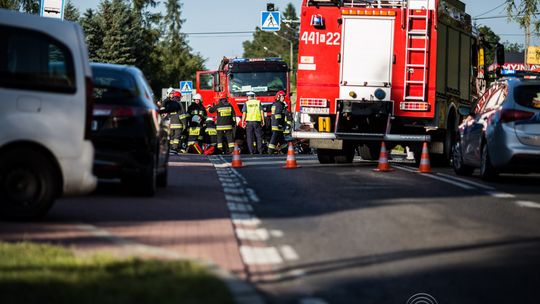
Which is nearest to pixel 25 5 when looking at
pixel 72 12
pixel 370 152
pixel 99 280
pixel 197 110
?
pixel 197 110

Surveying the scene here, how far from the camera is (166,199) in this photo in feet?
47.9

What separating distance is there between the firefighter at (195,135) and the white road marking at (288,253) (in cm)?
2573

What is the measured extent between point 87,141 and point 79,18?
72.5m

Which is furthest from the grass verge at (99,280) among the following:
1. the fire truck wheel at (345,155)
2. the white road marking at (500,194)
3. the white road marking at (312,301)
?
the fire truck wheel at (345,155)

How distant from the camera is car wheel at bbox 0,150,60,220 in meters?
11.2

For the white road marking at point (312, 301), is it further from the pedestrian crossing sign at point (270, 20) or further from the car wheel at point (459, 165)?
the pedestrian crossing sign at point (270, 20)

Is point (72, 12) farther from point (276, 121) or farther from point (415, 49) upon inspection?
point (415, 49)

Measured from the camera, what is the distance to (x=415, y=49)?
2395 cm

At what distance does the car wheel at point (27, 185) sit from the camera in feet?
36.8

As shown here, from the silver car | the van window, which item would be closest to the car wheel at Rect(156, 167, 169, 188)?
the silver car

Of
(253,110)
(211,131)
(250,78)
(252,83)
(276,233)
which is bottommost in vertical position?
(211,131)

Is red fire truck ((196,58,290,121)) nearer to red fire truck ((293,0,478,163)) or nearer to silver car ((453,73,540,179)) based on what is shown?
red fire truck ((293,0,478,163))

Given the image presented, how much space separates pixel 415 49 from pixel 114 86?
1057cm

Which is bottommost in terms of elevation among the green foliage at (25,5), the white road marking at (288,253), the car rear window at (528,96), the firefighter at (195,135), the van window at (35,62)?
the firefighter at (195,135)
